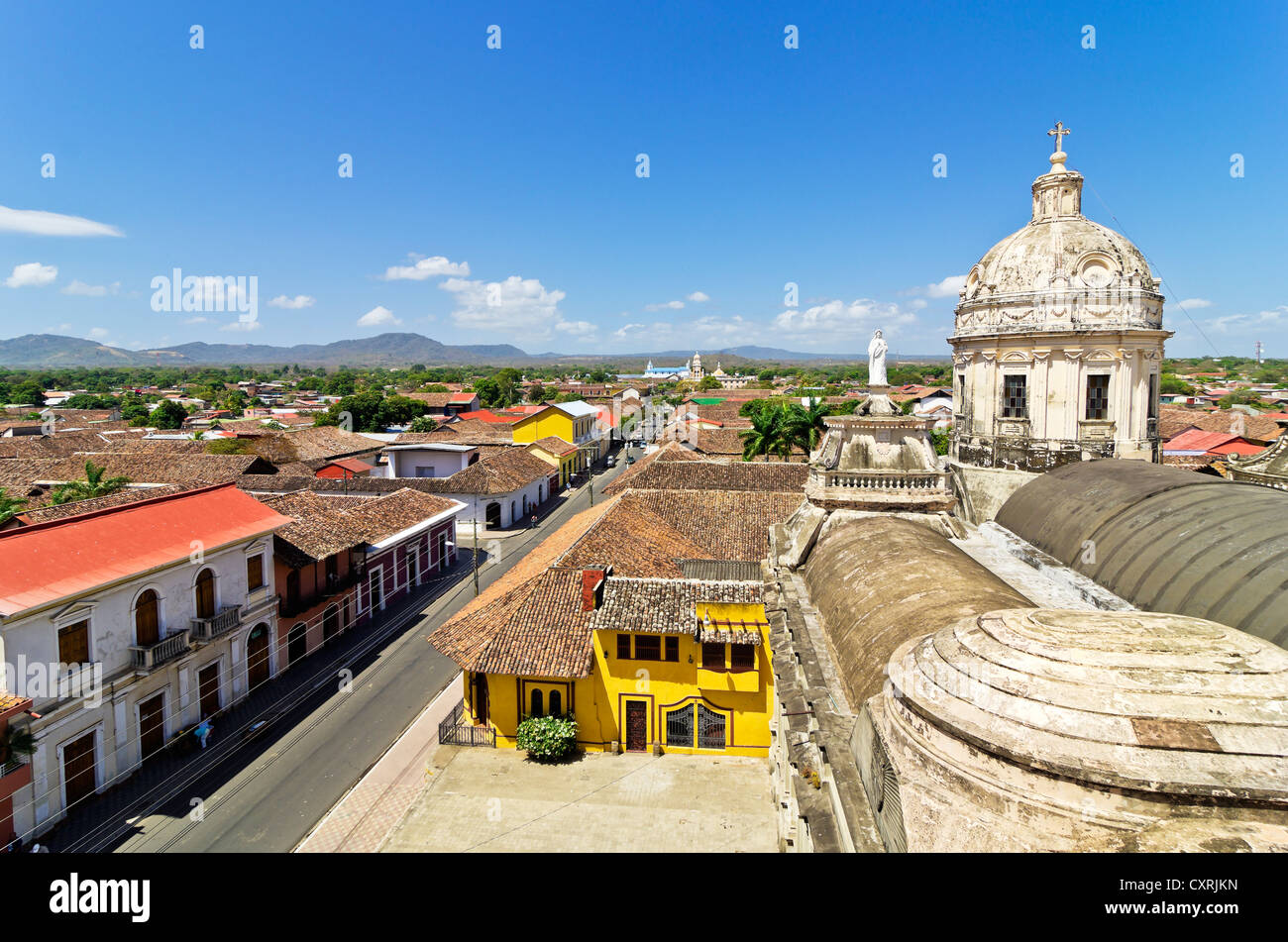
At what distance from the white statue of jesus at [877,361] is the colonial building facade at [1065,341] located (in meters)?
3.99

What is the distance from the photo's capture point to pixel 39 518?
2603cm

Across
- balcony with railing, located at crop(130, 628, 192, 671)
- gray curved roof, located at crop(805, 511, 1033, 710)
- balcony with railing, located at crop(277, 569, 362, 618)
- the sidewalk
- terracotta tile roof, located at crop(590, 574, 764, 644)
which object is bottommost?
the sidewalk

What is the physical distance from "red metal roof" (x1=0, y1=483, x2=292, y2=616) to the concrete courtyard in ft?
31.7

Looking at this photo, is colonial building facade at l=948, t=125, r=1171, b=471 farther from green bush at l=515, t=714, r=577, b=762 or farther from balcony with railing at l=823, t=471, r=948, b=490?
green bush at l=515, t=714, r=577, b=762

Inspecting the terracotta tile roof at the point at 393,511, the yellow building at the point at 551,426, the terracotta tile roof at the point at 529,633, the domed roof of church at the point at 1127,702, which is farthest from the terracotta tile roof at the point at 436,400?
the domed roof of church at the point at 1127,702

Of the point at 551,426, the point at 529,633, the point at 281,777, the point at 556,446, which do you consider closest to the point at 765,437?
the point at 556,446

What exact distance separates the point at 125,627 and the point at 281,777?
19.1ft

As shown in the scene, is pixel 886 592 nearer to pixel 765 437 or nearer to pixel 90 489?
pixel 90 489

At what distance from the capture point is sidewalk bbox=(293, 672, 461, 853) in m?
17.1

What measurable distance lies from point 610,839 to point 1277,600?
14.5 meters

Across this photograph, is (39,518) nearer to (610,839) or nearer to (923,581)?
(610,839)

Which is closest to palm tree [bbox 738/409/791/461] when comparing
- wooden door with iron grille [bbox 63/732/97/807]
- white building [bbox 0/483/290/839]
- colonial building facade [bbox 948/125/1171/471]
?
colonial building facade [bbox 948/125/1171/471]

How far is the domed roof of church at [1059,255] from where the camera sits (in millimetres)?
18562

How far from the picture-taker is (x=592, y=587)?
74.7 ft
